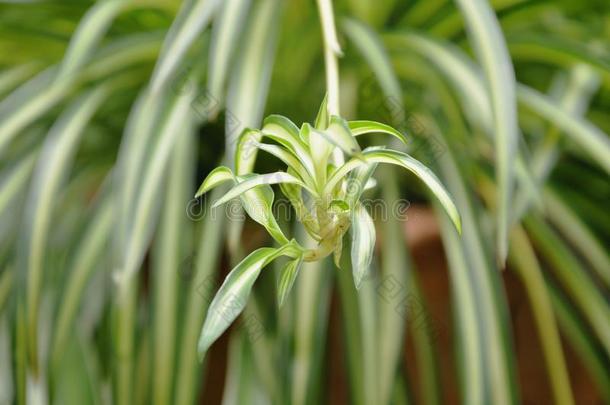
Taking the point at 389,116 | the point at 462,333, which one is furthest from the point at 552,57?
the point at 462,333

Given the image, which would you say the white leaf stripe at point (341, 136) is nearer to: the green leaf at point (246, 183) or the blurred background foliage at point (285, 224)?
the green leaf at point (246, 183)

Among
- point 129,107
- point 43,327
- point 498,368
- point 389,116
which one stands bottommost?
point 498,368

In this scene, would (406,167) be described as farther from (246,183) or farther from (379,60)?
(379,60)

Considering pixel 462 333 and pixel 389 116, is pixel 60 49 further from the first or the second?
pixel 462 333

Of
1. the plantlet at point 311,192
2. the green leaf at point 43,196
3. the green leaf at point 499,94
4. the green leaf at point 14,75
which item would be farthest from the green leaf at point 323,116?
the green leaf at point 14,75

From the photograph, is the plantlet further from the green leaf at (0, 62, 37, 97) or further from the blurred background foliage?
the green leaf at (0, 62, 37, 97)

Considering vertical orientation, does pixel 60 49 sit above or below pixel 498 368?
above

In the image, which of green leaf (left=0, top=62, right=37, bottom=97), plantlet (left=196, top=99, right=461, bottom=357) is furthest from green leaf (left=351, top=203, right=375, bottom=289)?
green leaf (left=0, top=62, right=37, bottom=97)
